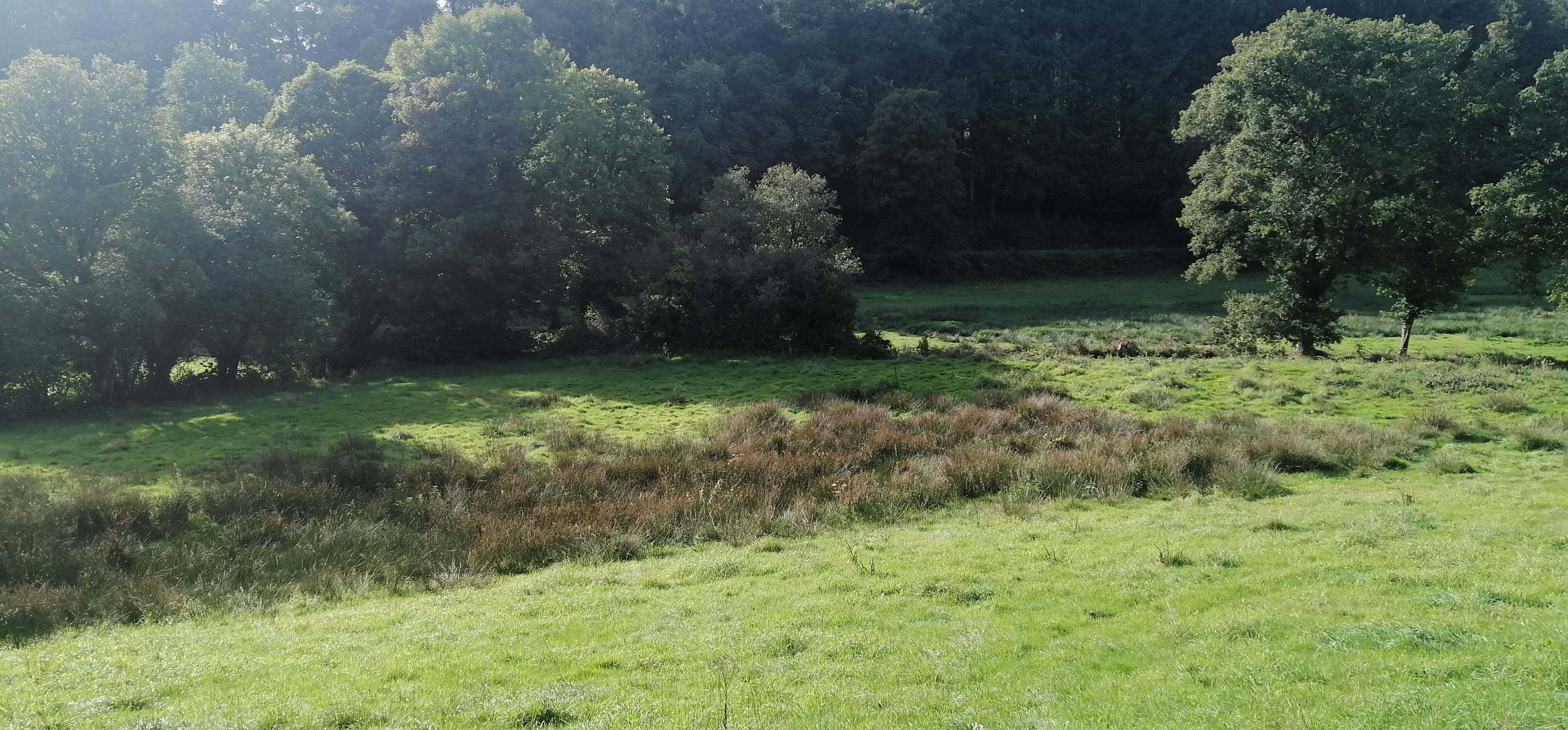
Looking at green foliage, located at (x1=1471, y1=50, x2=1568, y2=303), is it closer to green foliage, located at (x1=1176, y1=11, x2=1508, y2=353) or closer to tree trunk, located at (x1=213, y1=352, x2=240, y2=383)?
green foliage, located at (x1=1176, y1=11, x2=1508, y2=353)

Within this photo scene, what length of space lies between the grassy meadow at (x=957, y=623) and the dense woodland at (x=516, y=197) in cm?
966

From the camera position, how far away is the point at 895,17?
75562 millimetres

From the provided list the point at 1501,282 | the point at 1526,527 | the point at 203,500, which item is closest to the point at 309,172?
the point at 203,500

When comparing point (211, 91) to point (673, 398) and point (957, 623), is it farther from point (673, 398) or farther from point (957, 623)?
point (957, 623)

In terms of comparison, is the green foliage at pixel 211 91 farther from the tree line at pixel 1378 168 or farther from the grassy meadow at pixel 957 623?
the tree line at pixel 1378 168

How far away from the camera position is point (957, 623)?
30.6 feet

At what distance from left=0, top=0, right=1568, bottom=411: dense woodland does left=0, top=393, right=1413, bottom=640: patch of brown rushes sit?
42.5ft

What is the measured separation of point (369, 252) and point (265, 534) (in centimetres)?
2691

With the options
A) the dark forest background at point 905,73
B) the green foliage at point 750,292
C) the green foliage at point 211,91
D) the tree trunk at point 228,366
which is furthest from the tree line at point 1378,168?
the green foliage at point 211,91

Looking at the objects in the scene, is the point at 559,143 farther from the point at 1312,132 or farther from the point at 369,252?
the point at 1312,132

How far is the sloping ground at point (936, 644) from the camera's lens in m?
6.98

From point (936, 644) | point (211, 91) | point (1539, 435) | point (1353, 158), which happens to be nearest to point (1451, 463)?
point (1539, 435)

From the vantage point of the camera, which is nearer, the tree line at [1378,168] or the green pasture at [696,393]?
the green pasture at [696,393]

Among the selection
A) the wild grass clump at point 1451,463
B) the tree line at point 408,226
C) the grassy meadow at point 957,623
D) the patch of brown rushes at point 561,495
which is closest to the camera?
the grassy meadow at point 957,623
